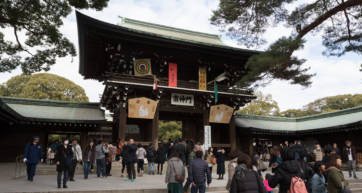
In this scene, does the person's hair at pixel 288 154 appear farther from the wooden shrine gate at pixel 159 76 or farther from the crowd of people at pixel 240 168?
the wooden shrine gate at pixel 159 76

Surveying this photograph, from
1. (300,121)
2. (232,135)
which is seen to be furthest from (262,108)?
(232,135)

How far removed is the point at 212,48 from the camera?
15930mm

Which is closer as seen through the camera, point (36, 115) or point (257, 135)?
point (36, 115)

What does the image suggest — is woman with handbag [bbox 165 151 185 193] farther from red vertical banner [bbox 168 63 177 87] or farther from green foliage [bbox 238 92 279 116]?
green foliage [bbox 238 92 279 116]

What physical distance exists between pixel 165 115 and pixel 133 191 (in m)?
11.3

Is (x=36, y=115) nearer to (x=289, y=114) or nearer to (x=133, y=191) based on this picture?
(x=133, y=191)

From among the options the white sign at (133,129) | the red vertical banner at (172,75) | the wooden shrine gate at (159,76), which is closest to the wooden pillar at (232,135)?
the wooden shrine gate at (159,76)

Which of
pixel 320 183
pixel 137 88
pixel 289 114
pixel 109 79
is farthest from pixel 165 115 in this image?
pixel 289 114

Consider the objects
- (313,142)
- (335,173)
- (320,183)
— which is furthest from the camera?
(313,142)

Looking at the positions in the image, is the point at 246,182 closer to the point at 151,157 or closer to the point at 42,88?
the point at 151,157

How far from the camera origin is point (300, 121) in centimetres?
2594

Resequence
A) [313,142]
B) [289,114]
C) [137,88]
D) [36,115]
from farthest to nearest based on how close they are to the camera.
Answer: [289,114]
[313,142]
[36,115]
[137,88]

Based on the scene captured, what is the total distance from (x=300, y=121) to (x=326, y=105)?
24.8 meters

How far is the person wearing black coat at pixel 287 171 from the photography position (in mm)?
4168
